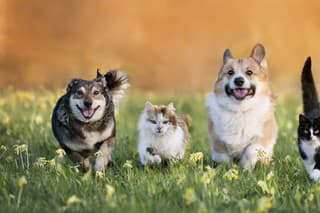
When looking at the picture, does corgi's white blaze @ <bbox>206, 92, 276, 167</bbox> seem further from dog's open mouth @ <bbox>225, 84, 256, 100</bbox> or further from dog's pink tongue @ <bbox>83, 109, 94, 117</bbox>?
dog's pink tongue @ <bbox>83, 109, 94, 117</bbox>

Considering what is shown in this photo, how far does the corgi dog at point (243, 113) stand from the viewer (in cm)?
612

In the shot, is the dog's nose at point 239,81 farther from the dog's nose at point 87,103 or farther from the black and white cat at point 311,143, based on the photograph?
the dog's nose at point 87,103

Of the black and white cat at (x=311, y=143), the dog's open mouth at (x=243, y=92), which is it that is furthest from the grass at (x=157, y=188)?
the dog's open mouth at (x=243, y=92)

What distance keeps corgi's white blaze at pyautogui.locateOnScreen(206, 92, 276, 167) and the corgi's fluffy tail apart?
1193 millimetres

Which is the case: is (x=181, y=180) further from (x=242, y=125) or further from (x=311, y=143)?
(x=242, y=125)

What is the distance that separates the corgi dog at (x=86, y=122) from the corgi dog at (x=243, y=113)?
3.92ft

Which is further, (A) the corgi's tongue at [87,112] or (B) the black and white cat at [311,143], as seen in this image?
(A) the corgi's tongue at [87,112]

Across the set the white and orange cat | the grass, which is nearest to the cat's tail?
the grass

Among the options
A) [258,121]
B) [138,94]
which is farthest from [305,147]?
[138,94]

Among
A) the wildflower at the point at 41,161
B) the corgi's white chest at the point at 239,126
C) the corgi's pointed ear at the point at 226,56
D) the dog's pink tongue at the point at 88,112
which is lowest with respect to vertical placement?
the wildflower at the point at 41,161

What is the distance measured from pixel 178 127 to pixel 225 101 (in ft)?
2.18

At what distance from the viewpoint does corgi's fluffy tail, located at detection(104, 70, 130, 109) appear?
6859 millimetres

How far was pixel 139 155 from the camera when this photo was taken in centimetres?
660

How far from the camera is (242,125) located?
6266mm
